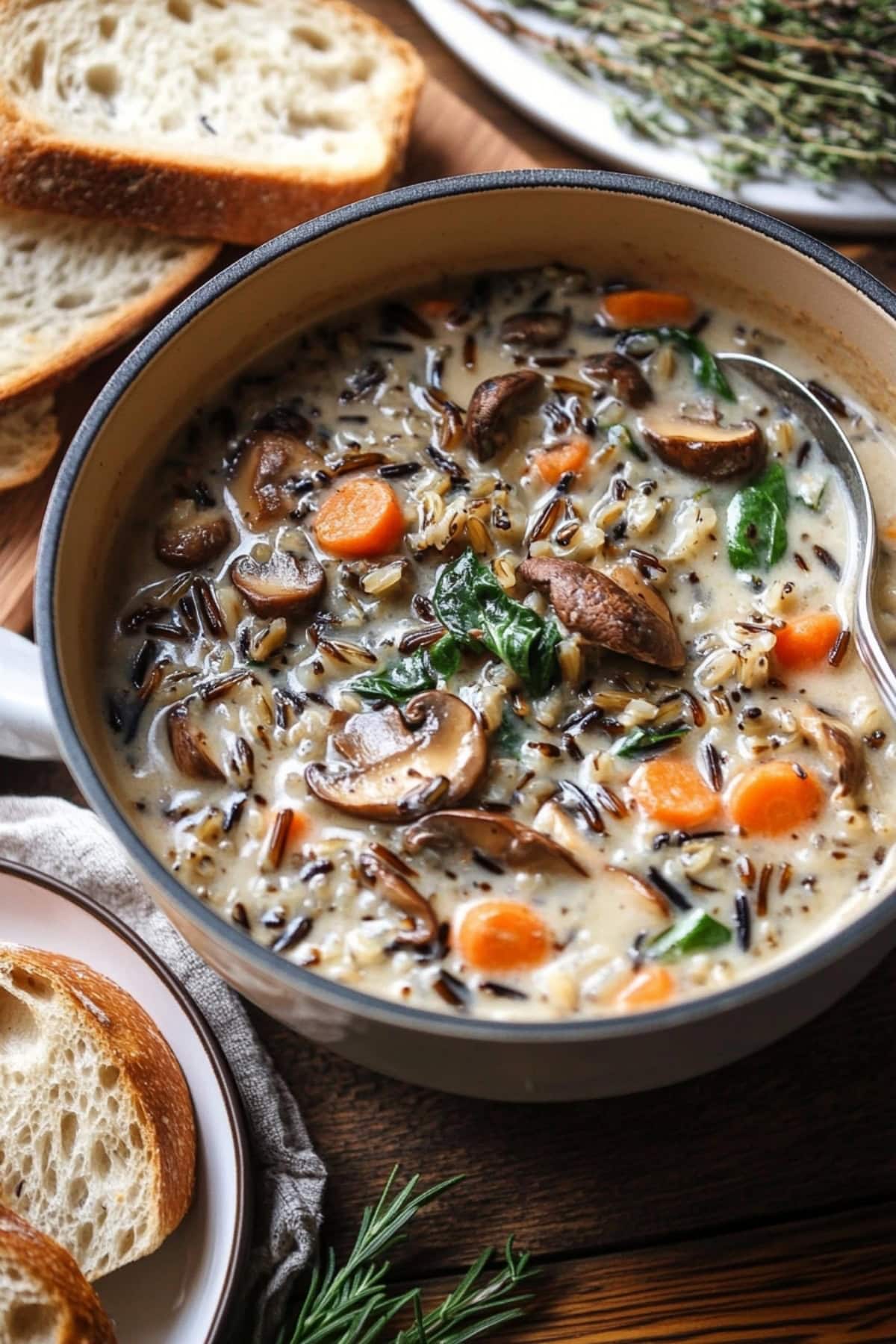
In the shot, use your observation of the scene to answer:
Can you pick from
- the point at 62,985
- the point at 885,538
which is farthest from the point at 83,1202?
the point at 885,538

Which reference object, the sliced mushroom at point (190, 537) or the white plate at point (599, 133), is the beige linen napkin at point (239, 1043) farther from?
the white plate at point (599, 133)

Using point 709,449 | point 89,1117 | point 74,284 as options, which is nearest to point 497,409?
point 709,449

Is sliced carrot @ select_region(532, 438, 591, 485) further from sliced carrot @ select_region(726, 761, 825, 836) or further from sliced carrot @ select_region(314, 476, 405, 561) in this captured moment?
sliced carrot @ select_region(726, 761, 825, 836)

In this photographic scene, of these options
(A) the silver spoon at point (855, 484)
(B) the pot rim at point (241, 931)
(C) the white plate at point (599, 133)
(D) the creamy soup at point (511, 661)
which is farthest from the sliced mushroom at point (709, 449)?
(C) the white plate at point (599, 133)

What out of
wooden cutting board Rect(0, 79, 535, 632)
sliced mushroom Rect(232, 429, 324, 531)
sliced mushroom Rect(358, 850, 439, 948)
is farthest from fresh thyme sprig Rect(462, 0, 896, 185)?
sliced mushroom Rect(358, 850, 439, 948)

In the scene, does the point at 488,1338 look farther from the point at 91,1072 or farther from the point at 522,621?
the point at 522,621

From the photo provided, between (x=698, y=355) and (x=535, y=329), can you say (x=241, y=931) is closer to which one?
(x=535, y=329)
